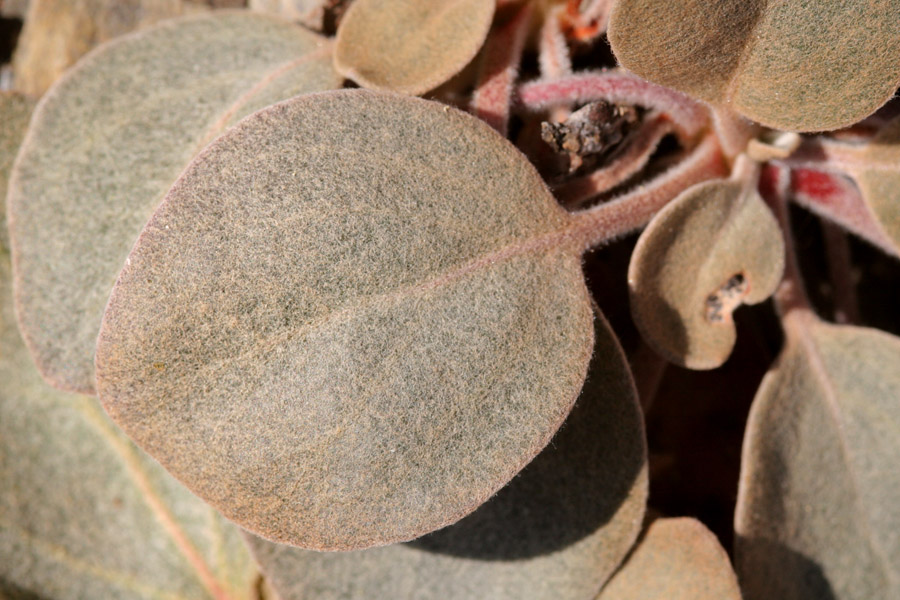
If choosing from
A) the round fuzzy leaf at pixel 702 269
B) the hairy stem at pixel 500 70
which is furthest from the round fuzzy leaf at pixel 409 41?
the round fuzzy leaf at pixel 702 269

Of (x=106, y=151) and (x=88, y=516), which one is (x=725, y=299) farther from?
(x=88, y=516)

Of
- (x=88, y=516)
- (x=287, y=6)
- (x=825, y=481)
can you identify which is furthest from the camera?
(x=287, y=6)

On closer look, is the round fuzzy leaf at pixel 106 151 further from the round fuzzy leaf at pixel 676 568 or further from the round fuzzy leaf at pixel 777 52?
the round fuzzy leaf at pixel 676 568

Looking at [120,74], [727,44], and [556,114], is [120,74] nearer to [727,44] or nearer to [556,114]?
[556,114]

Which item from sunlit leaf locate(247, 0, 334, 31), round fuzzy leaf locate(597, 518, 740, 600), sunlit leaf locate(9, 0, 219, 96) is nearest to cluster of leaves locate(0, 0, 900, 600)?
round fuzzy leaf locate(597, 518, 740, 600)

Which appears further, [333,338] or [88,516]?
[88,516]

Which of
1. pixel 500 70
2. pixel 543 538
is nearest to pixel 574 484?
pixel 543 538
